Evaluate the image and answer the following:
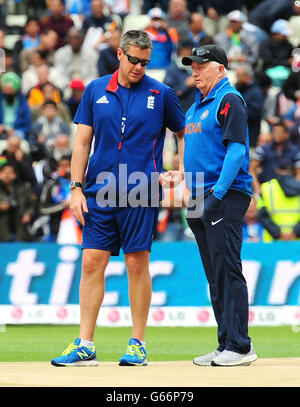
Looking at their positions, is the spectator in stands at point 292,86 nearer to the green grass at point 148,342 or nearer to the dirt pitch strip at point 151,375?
the green grass at point 148,342

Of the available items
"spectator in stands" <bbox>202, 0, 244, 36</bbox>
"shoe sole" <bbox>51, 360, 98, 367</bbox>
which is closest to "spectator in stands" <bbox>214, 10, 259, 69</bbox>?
"spectator in stands" <bbox>202, 0, 244, 36</bbox>

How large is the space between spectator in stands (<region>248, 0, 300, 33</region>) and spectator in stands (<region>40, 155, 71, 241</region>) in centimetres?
703

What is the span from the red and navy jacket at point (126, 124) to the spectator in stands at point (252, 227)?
695 cm

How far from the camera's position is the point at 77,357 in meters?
7.20

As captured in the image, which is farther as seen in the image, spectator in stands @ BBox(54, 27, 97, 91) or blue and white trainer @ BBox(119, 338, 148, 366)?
spectator in stands @ BBox(54, 27, 97, 91)

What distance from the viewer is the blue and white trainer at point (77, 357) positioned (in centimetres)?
717

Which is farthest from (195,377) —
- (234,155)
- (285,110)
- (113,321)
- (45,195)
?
(285,110)

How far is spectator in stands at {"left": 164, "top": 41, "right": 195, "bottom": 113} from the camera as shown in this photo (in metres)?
16.9

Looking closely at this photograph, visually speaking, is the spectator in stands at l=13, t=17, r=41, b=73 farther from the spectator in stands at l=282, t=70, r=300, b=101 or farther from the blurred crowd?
the spectator in stands at l=282, t=70, r=300, b=101

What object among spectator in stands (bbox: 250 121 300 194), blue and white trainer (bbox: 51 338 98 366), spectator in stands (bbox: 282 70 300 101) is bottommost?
blue and white trainer (bbox: 51 338 98 366)

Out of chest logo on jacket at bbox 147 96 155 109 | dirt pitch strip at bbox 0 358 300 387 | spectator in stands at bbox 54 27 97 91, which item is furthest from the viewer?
spectator in stands at bbox 54 27 97 91

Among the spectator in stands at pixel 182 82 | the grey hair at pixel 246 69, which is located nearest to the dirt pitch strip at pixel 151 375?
the spectator in stands at pixel 182 82

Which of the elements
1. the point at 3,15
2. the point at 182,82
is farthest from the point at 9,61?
the point at 182,82

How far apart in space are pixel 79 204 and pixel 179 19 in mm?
12531
